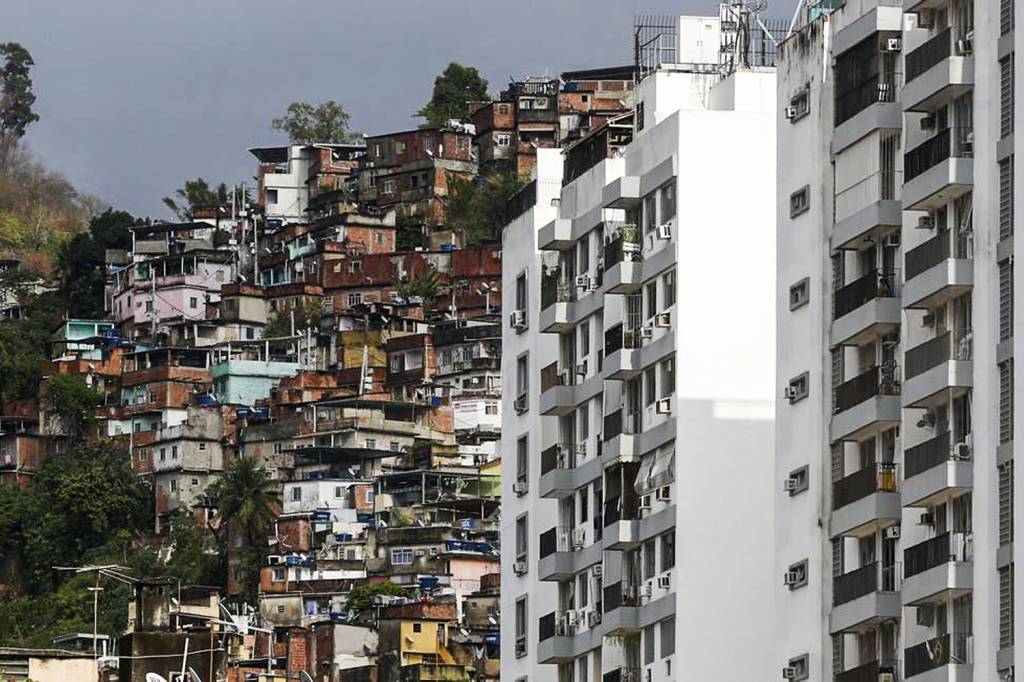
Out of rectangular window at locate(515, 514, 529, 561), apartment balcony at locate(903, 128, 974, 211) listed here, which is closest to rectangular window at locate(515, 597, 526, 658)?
rectangular window at locate(515, 514, 529, 561)

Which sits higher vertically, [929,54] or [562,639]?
[929,54]

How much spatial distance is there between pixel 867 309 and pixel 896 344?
2.32 feet

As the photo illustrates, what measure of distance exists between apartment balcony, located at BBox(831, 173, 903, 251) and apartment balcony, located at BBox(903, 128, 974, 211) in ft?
2.64

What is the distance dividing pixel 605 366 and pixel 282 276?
119 metres

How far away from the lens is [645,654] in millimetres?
62156

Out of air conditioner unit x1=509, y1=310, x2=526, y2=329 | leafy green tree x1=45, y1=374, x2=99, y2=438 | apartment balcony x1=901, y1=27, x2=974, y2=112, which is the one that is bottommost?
apartment balcony x1=901, y1=27, x2=974, y2=112

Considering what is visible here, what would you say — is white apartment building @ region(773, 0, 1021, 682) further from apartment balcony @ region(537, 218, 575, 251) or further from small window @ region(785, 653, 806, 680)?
apartment balcony @ region(537, 218, 575, 251)

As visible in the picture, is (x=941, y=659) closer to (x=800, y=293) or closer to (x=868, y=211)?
(x=868, y=211)

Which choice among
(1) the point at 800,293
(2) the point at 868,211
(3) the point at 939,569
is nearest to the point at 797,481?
(1) the point at 800,293

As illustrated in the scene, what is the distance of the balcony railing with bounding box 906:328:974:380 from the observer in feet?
161

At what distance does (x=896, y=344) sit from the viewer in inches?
2040

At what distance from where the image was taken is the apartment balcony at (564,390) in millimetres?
65875
